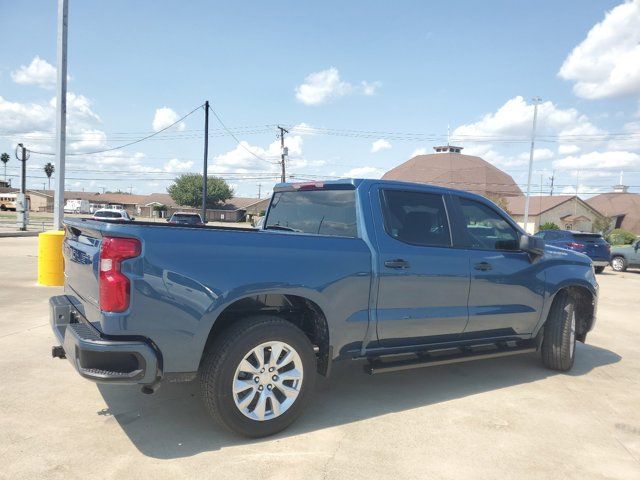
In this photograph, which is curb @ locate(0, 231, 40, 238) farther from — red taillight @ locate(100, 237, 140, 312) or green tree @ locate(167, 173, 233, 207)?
green tree @ locate(167, 173, 233, 207)

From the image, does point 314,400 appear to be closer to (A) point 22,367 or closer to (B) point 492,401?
(B) point 492,401

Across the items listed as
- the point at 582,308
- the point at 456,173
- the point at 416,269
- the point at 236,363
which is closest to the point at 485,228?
the point at 416,269

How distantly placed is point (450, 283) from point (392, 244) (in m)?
0.71

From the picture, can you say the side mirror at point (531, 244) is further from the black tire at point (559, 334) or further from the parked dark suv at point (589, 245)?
the parked dark suv at point (589, 245)

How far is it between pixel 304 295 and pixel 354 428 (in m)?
1.12

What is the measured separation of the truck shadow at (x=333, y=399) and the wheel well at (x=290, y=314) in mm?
604

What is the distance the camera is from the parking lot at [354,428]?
121 inches

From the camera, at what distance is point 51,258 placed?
918 cm

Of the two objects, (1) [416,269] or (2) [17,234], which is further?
(2) [17,234]

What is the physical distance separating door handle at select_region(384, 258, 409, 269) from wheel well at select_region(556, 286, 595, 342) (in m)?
2.60

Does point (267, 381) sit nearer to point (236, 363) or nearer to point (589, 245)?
point (236, 363)

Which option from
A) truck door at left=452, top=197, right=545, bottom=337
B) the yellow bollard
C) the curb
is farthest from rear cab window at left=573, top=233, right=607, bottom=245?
the curb

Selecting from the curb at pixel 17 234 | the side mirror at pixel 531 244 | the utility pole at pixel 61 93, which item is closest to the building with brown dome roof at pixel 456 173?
the curb at pixel 17 234

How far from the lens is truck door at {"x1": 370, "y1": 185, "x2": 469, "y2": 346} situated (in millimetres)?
3928
